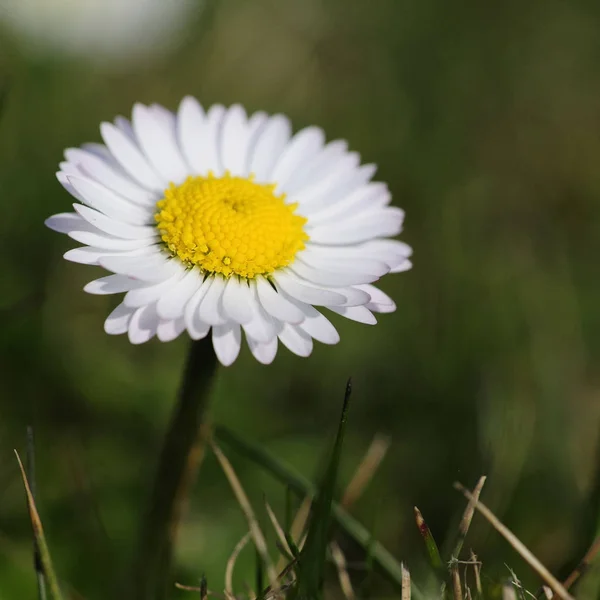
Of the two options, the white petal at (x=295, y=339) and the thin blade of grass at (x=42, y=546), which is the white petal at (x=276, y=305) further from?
the thin blade of grass at (x=42, y=546)

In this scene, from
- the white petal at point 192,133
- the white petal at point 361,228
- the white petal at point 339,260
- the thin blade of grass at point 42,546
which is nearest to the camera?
the thin blade of grass at point 42,546

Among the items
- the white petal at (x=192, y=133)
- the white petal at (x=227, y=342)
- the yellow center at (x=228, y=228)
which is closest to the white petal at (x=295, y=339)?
the white petal at (x=227, y=342)

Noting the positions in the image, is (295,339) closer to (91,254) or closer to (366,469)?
(91,254)

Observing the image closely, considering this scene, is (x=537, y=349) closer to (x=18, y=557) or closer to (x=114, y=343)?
(x=114, y=343)

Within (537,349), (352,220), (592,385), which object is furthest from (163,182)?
(592,385)

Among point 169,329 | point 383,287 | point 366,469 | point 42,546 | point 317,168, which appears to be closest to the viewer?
point 42,546

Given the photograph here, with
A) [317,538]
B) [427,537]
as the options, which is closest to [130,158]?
[317,538]

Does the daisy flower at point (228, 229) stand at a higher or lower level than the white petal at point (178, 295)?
higher
